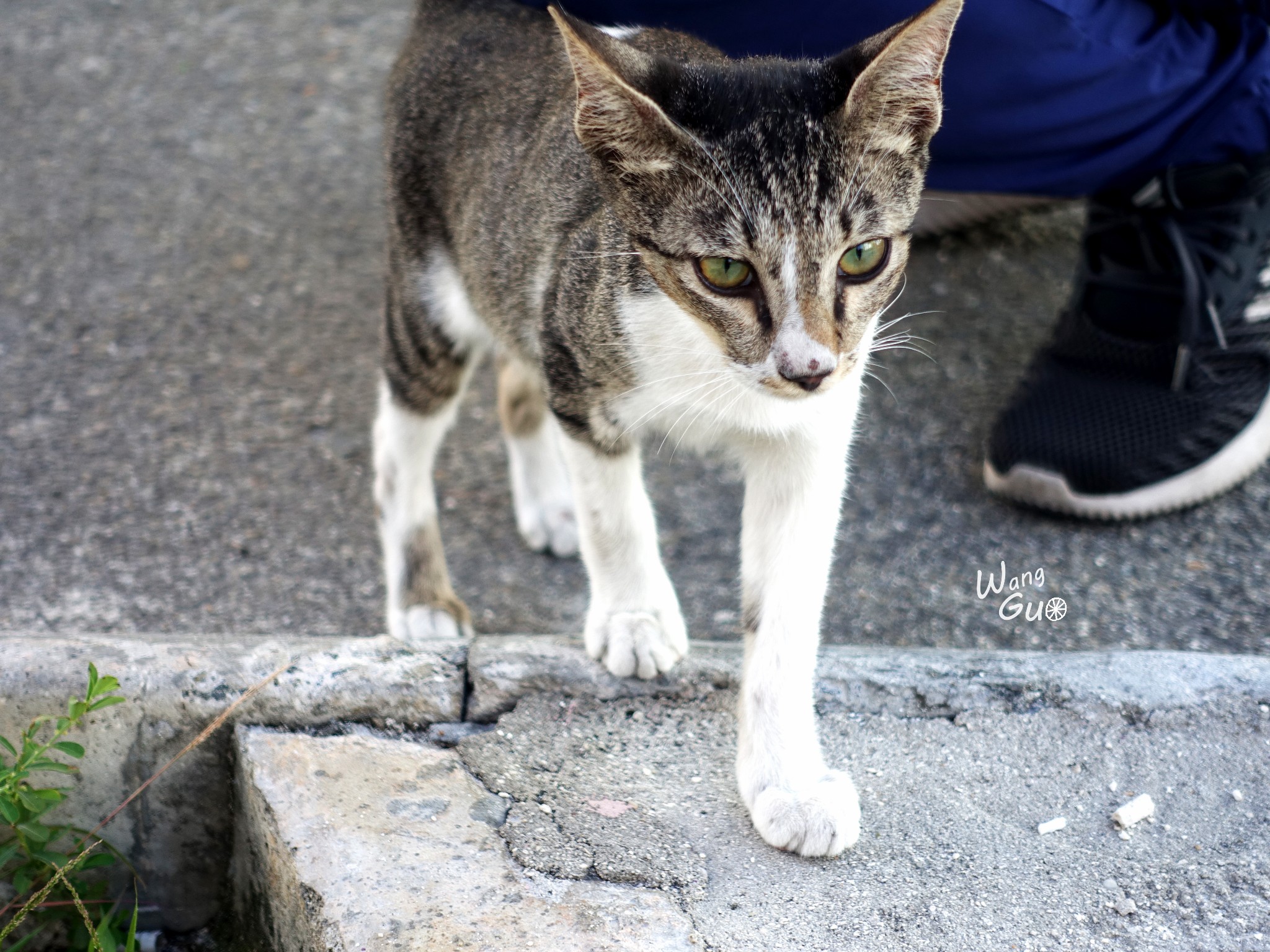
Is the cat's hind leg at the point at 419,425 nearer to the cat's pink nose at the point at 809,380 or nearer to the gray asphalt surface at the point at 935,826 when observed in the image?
the gray asphalt surface at the point at 935,826

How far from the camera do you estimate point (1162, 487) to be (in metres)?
2.95

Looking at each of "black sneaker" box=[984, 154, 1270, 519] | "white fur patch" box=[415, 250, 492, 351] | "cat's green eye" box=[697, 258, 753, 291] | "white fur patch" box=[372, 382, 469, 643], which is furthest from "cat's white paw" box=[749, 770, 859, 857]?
"black sneaker" box=[984, 154, 1270, 519]

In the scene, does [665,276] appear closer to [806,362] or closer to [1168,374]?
[806,362]

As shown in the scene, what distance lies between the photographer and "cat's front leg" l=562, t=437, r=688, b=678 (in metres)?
2.13

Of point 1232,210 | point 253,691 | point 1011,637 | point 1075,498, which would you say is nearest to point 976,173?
point 1232,210

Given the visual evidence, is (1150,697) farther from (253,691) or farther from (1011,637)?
(253,691)

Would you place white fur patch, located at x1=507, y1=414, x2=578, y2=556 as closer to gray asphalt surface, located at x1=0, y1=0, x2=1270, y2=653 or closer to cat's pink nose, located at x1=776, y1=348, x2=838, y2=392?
gray asphalt surface, located at x1=0, y1=0, x2=1270, y2=653

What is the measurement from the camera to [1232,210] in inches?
116

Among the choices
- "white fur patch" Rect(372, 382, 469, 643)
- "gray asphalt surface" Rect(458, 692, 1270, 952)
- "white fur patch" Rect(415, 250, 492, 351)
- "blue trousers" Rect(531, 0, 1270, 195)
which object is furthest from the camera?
"white fur patch" Rect(372, 382, 469, 643)

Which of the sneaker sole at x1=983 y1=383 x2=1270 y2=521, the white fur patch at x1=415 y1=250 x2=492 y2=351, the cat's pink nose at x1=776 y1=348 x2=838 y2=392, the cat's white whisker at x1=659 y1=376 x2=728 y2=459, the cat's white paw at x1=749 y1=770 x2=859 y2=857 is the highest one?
the cat's pink nose at x1=776 y1=348 x2=838 y2=392

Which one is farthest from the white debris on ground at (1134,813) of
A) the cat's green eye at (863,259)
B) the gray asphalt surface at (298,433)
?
the cat's green eye at (863,259)

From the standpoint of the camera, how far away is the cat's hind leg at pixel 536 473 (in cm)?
306

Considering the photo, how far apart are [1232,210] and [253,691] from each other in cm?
249

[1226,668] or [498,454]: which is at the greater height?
[1226,668]
